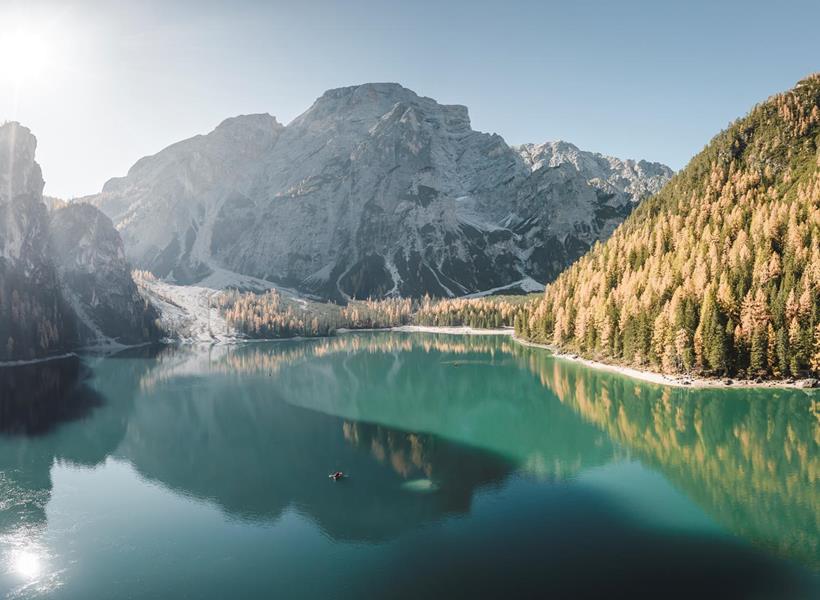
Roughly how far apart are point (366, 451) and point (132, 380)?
114 m

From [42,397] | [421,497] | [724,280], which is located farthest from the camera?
[42,397]

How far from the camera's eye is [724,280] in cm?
12131

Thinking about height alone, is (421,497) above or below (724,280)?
below

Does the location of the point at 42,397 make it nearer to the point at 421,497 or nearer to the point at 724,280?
the point at 421,497

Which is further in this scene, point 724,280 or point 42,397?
point 42,397

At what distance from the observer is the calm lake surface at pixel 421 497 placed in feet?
134

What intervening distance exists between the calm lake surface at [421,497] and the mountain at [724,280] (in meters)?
11.9

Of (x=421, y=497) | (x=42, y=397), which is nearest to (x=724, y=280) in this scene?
(x=421, y=497)

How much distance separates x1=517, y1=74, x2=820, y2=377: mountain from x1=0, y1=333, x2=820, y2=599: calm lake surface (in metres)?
11.9

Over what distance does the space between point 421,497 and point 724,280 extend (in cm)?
9874

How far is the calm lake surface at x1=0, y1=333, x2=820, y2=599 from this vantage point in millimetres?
40875

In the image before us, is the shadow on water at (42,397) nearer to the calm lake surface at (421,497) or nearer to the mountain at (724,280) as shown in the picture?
the calm lake surface at (421,497)

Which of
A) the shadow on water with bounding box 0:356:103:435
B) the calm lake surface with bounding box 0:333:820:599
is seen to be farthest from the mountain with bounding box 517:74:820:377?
the shadow on water with bounding box 0:356:103:435

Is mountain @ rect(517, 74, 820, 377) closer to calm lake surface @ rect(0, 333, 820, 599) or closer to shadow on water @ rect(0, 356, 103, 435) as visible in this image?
calm lake surface @ rect(0, 333, 820, 599)
